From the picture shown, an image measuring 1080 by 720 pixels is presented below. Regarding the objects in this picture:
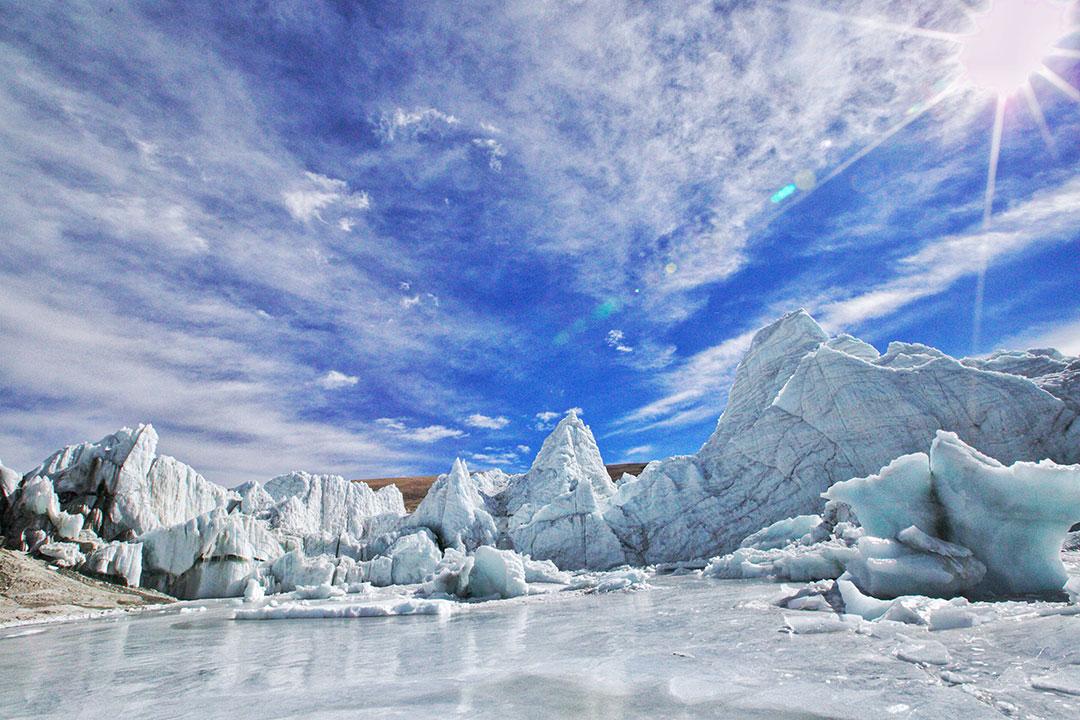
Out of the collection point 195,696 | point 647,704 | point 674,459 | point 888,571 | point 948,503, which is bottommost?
point 195,696

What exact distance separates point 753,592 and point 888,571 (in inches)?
102

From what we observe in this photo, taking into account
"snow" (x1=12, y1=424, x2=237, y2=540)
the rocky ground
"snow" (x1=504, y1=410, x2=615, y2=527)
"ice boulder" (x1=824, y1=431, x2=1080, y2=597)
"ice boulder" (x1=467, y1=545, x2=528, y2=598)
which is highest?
"snow" (x1=504, y1=410, x2=615, y2=527)

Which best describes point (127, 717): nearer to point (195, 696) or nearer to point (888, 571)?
point (195, 696)

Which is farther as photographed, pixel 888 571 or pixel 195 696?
pixel 888 571

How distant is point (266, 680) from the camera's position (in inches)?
188

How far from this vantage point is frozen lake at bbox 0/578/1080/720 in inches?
120

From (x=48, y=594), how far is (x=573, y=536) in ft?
53.3

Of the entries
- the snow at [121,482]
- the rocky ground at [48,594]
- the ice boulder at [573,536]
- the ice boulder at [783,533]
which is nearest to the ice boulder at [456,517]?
the ice boulder at [573,536]

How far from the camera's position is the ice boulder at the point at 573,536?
70.3 feet

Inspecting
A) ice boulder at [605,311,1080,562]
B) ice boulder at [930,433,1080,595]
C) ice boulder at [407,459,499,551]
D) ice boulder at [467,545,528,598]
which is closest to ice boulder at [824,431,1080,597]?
ice boulder at [930,433,1080,595]

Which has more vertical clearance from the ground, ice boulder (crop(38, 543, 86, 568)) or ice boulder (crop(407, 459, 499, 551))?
ice boulder (crop(407, 459, 499, 551))

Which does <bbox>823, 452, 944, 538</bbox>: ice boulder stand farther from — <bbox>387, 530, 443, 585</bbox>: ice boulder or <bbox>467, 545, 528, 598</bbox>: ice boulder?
<bbox>387, 530, 443, 585</bbox>: ice boulder

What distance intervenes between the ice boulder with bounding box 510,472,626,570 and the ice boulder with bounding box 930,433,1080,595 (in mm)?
14811

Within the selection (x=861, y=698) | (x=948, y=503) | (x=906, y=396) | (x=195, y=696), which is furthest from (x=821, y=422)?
(x=195, y=696)
